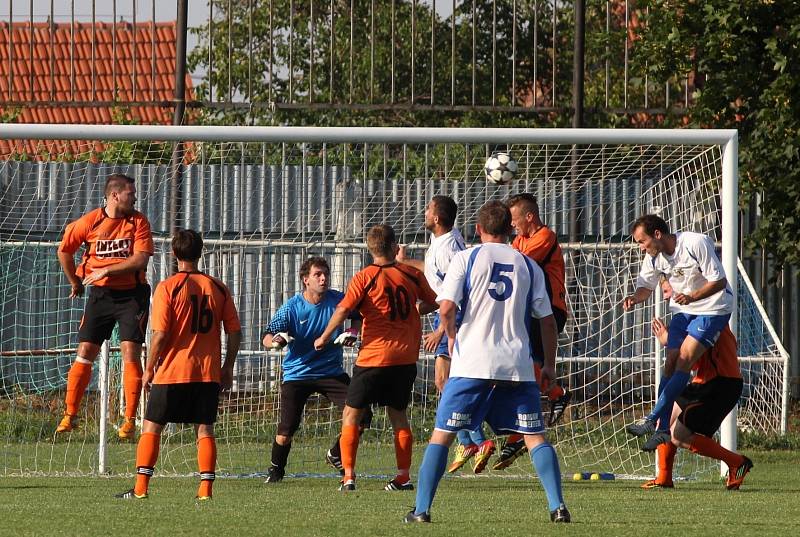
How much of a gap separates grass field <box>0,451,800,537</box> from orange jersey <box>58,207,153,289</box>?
1552 millimetres

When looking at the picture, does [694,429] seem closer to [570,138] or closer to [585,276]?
[570,138]

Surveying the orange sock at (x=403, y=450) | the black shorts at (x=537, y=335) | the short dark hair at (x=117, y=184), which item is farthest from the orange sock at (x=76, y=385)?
the black shorts at (x=537, y=335)

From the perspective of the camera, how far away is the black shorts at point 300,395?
10383mm

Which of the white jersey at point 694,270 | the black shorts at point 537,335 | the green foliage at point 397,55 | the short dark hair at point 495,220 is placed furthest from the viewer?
the green foliage at point 397,55

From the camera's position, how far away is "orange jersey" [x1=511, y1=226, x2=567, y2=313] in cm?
992

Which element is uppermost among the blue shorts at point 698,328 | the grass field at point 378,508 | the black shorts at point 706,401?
the blue shorts at point 698,328

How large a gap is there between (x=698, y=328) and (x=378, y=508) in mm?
2910

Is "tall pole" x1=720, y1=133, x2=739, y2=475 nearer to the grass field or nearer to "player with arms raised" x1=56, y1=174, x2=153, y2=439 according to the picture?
the grass field

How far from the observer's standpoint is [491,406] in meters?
7.27

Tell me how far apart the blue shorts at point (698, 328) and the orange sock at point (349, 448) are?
2369 millimetres

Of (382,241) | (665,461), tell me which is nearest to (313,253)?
(382,241)

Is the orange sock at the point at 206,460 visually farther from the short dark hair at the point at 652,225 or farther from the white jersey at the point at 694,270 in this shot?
the white jersey at the point at 694,270

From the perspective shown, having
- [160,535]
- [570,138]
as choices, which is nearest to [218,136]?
[570,138]

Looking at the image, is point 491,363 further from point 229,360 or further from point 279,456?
point 279,456
